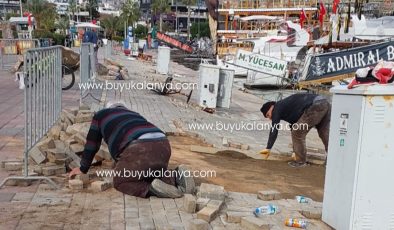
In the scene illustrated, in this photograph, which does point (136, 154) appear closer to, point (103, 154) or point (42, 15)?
point (103, 154)

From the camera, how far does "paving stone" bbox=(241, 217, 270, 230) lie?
430 centimetres

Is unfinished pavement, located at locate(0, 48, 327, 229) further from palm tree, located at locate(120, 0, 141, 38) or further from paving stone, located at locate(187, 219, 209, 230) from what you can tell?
palm tree, located at locate(120, 0, 141, 38)

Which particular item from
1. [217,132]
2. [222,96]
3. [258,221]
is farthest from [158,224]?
[222,96]

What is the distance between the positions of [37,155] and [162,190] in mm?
1906

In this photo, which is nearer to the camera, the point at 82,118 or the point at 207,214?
the point at 207,214

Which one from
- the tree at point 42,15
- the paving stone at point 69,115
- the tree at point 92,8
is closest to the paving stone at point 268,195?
the paving stone at point 69,115

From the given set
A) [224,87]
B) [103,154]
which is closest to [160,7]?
[224,87]

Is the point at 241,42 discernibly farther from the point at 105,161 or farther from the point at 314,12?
the point at 105,161

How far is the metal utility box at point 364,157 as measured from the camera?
13.1ft

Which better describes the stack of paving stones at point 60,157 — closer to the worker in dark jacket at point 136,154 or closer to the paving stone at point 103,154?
the paving stone at point 103,154

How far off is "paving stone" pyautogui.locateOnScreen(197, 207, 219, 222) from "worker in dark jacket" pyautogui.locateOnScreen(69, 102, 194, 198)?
2.09 feet

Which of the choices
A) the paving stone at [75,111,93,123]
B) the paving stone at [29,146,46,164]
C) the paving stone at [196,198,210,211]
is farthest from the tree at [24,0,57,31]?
the paving stone at [196,198,210,211]

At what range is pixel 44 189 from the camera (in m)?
5.29

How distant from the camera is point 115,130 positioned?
5223 millimetres
